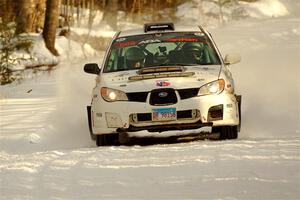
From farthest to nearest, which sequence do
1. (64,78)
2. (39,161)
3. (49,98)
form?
(64,78), (49,98), (39,161)

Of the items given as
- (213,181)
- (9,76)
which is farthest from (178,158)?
(9,76)

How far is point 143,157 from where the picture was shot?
26.1 feet

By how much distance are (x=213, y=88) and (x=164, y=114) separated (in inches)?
26.8

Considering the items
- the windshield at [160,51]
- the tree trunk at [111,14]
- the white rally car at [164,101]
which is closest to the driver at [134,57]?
the windshield at [160,51]

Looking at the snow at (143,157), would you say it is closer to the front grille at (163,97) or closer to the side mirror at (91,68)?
the front grille at (163,97)

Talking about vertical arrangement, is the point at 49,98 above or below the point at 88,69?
below

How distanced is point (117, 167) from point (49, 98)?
7164 mm

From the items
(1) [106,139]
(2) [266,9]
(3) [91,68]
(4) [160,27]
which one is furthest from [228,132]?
(2) [266,9]

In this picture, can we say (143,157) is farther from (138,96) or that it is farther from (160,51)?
(160,51)

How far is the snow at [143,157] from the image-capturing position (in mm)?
6195

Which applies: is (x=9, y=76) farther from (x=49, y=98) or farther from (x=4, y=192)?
(x=4, y=192)

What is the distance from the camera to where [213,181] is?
253 inches

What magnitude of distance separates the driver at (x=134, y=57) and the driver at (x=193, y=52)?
1.95 feet

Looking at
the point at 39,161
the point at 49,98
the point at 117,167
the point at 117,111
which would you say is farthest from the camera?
the point at 49,98
